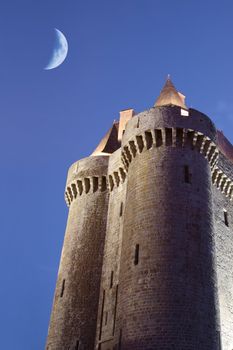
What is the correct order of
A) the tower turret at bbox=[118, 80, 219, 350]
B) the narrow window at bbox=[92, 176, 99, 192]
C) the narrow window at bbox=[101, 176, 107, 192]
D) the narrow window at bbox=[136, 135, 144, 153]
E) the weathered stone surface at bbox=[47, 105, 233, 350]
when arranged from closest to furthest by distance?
the tower turret at bbox=[118, 80, 219, 350] → the weathered stone surface at bbox=[47, 105, 233, 350] → the narrow window at bbox=[136, 135, 144, 153] → the narrow window at bbox=[101, 176, 107, 192] → the narrow window at bbox=[92, 176, 99, 192]

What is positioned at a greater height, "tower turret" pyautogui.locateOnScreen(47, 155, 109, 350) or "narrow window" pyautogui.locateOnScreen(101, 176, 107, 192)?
"narrow window" pyautogui.locateOnScreen(101, 176, 107, 192)

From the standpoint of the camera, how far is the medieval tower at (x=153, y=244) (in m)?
16.6

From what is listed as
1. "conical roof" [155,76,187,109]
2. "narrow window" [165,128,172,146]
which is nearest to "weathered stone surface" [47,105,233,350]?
"narrow window" [165,128,172,146]

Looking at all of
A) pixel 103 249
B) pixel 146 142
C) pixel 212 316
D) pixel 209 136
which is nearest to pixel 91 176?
pixel 103 249

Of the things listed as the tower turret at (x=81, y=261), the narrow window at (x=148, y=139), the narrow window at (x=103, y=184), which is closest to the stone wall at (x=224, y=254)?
the narrow window at (x=148, y=139)

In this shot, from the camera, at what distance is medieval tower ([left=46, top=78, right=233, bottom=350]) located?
16609mm

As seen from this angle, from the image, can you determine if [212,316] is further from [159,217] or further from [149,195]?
[149,195]

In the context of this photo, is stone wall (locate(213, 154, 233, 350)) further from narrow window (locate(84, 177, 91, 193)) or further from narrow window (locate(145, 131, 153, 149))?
narrow window (locate(84, 177, 91, 193))

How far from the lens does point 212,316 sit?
55.5ft

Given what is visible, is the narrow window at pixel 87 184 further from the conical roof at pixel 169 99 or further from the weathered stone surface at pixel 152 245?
the conical roof at pixel 169 99

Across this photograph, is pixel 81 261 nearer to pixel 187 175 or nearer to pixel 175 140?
pixel 187 175

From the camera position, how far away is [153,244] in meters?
18.0

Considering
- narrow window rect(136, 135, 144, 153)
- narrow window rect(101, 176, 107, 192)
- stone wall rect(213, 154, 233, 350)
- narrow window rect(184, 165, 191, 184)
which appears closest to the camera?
narrow window rect(184, 165, 191, 184)

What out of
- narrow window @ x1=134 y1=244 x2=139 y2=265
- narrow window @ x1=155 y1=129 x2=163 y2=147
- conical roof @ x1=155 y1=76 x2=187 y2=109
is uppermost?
conical roof @ x1=155 y1=76 x2=187 y2=109
